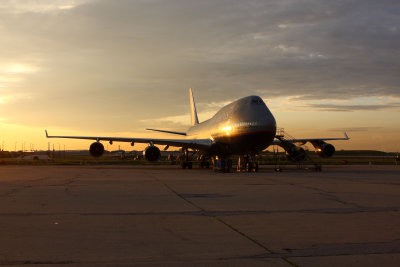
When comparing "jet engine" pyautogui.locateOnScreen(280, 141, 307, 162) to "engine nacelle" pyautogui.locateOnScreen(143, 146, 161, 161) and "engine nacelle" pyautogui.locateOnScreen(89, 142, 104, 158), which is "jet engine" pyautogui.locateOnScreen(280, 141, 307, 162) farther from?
"engine nacelle" pyautogui.locateOnScreen(89, 142, 104, 158)

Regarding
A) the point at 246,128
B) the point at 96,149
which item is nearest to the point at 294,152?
the point at 246,128

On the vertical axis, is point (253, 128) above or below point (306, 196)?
above

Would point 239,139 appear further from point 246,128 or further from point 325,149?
point 325,149

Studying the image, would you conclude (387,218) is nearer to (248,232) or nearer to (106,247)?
(248,232)

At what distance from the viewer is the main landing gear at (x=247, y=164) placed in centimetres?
2904

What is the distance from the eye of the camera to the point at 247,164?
29.2 meters

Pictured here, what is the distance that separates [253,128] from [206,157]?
11271mm

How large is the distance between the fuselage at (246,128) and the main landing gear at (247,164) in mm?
1156

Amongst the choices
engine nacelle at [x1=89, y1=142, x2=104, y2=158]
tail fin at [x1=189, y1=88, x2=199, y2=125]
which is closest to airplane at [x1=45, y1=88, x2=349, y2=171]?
engine nacelle at [x1=89, y1=142, x2=104, y2=158]

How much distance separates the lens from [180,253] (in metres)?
5.54

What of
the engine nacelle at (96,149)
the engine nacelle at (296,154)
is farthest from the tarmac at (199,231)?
the engine nacelle at (296,154)

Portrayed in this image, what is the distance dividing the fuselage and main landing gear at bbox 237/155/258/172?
1156 mm

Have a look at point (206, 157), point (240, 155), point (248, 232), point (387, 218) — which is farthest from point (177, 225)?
point (206, 157)

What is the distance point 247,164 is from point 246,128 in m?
3.98
